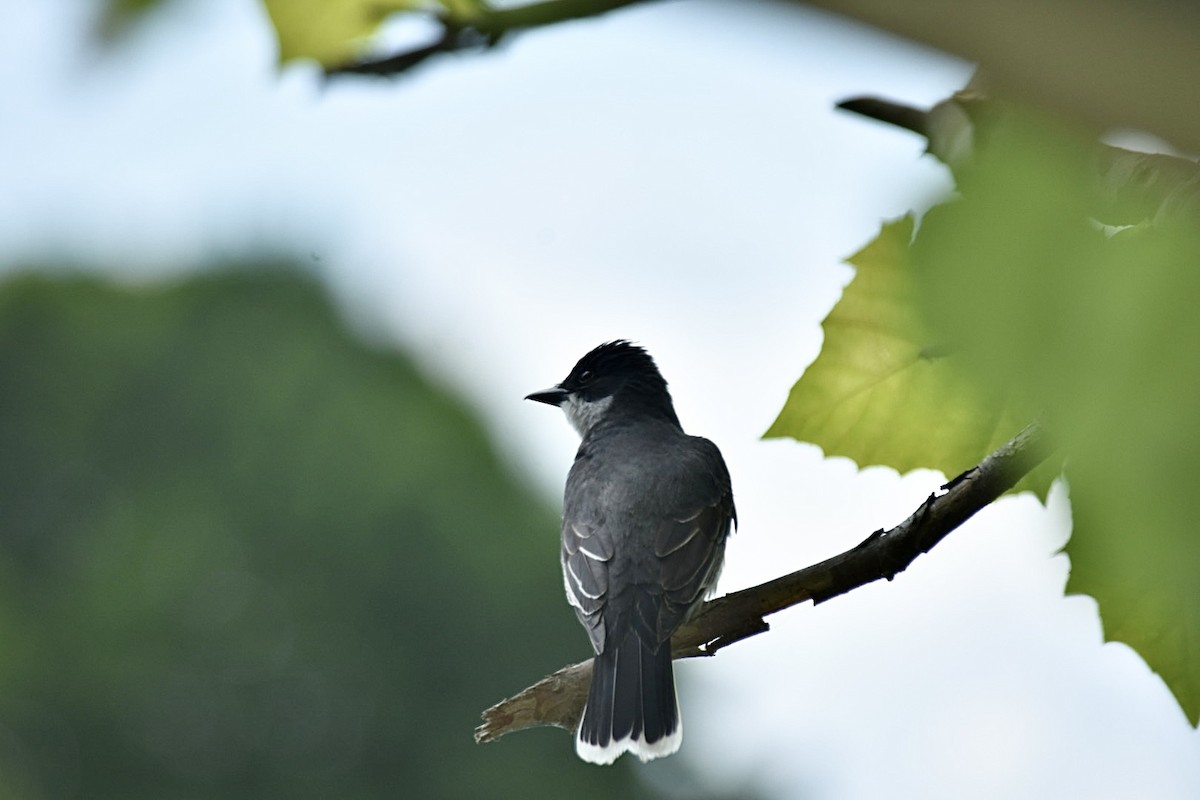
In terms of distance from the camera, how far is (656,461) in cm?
498

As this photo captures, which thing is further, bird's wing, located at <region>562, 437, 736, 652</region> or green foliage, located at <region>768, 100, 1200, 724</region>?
bird's wing, located at <region>562, 437, 736, 652</region>

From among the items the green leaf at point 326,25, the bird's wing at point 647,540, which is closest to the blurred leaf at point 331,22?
the green leaf at point 326,25

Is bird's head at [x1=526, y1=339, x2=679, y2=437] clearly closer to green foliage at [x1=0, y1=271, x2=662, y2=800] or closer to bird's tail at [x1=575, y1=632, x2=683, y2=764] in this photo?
bird's tail at [x1=575, y1=632, x2=683, y2=764]

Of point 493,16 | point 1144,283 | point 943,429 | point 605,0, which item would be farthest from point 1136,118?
point 943,429

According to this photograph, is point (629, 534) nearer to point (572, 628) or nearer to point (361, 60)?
point (361, 60)

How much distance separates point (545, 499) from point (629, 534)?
105 feet

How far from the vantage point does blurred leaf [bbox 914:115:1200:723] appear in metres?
0.60

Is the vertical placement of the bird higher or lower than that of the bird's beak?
higher

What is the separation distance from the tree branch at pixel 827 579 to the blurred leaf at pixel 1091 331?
29 centimetres

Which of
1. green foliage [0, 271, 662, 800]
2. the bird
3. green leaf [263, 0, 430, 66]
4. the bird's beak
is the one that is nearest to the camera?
green leaf [263, 0, 430, 66]

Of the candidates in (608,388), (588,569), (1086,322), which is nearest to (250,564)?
(608,388)

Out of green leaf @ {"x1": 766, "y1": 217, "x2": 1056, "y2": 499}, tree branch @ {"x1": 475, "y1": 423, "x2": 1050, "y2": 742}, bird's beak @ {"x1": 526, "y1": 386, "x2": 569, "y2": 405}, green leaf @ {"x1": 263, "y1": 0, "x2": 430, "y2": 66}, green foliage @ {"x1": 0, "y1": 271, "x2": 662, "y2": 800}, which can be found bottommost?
green foliage @ {"x1": 0, "y1": 271, "x2": 662, "y2": 800}

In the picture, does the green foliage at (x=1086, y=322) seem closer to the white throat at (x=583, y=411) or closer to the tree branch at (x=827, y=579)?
the tree branch at (x=827, y=579)

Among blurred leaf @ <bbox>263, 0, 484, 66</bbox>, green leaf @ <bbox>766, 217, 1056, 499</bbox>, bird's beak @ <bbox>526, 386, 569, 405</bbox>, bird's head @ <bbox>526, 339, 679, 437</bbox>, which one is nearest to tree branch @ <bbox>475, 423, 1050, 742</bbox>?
green leaf @ <bbox>766, 217, 1056, 499</bbox>
